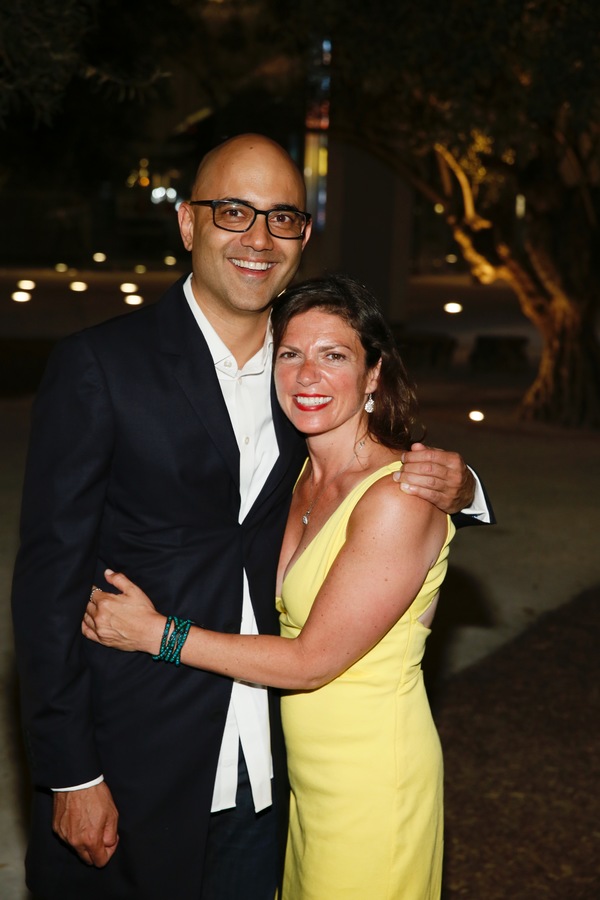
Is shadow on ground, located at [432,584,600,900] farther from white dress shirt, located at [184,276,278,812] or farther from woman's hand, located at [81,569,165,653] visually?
woman's hand, located at [81,569,165,653]

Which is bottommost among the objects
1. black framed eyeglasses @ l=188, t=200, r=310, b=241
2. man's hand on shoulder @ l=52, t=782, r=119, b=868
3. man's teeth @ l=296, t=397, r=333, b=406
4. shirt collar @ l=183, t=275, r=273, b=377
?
man's hand on shoulder @ l=52, t=782, r=119, b=868

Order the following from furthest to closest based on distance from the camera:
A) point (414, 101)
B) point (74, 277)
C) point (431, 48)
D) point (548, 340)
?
point (74, 277), point (548, 340), point (414, 101), point (431, 48)

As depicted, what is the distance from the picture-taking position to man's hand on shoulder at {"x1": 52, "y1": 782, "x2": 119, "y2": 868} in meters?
2.58

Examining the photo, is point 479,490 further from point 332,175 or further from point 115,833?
point 332,175

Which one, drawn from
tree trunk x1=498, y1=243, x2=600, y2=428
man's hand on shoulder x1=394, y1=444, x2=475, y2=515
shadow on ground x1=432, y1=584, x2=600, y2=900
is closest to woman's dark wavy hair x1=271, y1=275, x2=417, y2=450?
man's hand on shoulder x1=394, y1=444, x2=475, y2=515

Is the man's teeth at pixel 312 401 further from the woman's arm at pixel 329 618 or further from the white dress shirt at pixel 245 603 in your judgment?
the woman's arm at pixel 329 618

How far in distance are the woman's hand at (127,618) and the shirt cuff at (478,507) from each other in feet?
3.14

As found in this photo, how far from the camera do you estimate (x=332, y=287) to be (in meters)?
2.86

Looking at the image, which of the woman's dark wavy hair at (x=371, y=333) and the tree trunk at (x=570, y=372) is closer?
the woman's dark wavy hair at (x=371, y=333)

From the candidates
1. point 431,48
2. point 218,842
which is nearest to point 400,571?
point 218,842

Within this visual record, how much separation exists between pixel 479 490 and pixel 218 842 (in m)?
1.17

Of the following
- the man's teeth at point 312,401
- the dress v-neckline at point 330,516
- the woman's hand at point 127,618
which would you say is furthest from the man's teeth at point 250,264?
the woman's hand at point 127,618

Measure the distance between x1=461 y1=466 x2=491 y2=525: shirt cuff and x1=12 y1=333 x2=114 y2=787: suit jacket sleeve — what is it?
1.05 meters

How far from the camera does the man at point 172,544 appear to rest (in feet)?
8.28
